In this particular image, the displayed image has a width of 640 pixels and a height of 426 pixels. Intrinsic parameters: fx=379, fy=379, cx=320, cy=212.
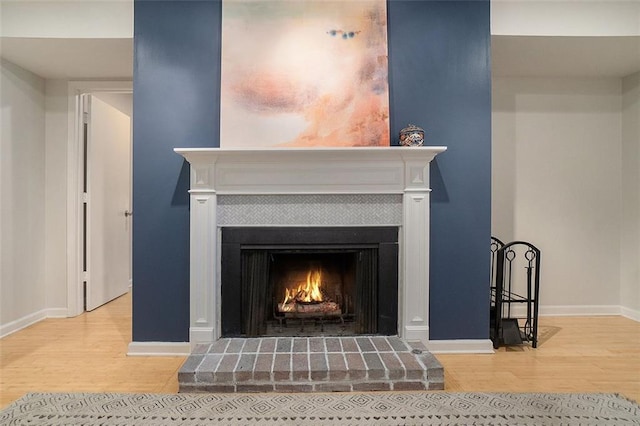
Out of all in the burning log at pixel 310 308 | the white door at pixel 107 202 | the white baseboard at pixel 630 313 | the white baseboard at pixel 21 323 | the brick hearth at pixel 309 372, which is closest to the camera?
the brick hearth at pixel 309 372

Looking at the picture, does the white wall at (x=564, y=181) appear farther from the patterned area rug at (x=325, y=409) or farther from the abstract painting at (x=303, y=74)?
the patterned area rug at (x=325, y=409)

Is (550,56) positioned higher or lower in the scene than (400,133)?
higher

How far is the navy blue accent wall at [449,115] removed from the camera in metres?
2.66

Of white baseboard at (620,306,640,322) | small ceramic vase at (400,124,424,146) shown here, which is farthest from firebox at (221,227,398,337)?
white baseboard at (620,306,640,322)

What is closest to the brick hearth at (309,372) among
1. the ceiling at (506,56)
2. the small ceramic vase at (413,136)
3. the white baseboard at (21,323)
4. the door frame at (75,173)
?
the small ceramic vase at (413,136)

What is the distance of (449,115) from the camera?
2.66 metres

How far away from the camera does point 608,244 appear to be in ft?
11.9

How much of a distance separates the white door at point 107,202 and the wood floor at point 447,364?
0.73m

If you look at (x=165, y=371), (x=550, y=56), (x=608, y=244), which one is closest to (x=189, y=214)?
(x=165, y=371)

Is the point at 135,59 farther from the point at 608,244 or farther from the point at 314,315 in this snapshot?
the point at 608,244

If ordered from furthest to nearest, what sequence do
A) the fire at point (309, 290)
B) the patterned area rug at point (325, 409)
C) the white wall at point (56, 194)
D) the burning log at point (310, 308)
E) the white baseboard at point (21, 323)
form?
the white wall at point (56, 194)
the white baseboard at point (21, 323)
the fire at point (309, 290)
the burning log at point (310, 308)
the patterned area rug at point (325, 409)

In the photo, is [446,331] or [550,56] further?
[550,56]

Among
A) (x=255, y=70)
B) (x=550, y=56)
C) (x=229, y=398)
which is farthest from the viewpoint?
(x=550, y=56)

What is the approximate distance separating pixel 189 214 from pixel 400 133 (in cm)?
156
